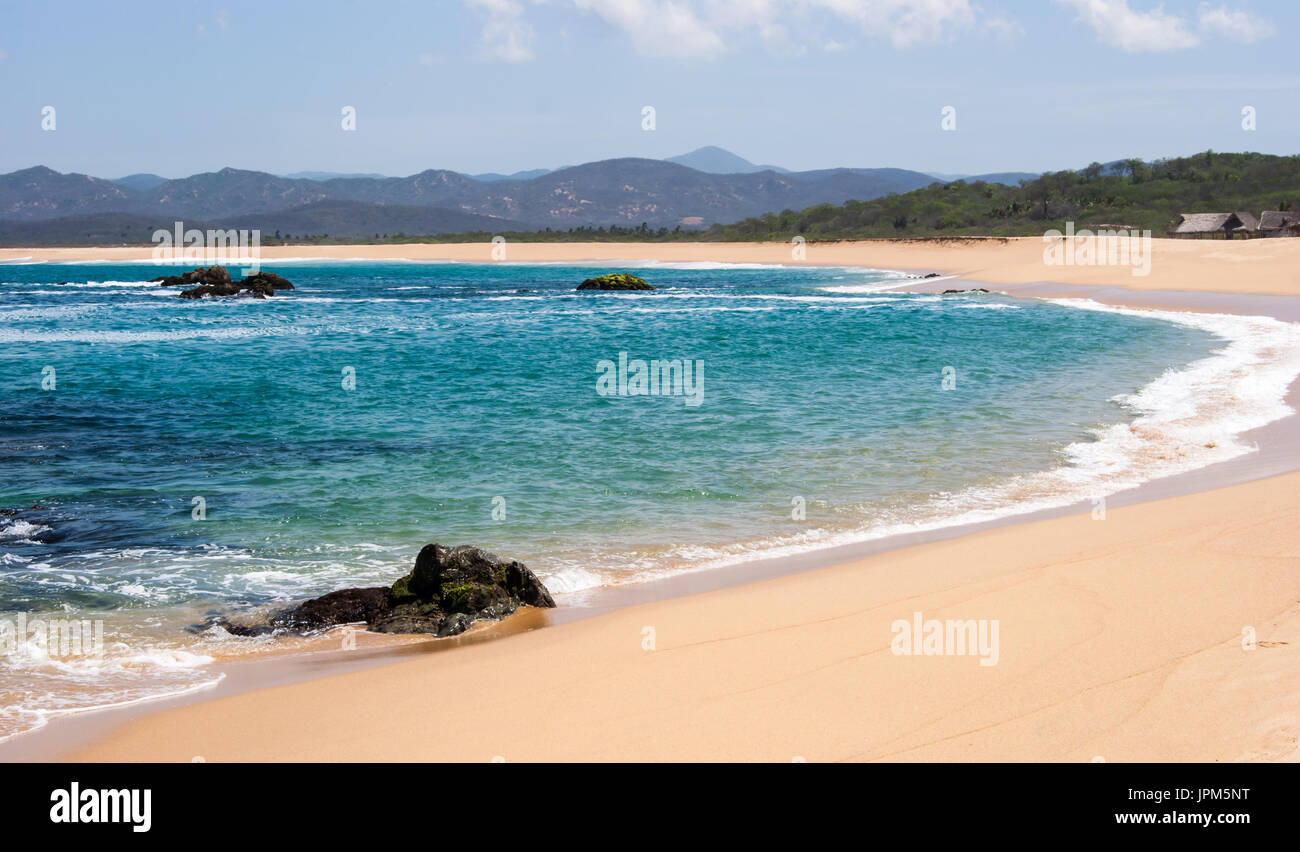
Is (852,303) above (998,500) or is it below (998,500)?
above

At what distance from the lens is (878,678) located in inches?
226

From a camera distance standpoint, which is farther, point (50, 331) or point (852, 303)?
point (852, 303)

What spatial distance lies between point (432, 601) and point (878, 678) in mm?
3665

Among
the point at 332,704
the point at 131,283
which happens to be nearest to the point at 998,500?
the point at 332,704

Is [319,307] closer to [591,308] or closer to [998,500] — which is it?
[591,308]

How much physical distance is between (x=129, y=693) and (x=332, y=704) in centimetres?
147

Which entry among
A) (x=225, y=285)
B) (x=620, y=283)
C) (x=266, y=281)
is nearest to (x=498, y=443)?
(x=620, y=283)

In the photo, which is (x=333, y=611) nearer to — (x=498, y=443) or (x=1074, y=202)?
(x=498, y=443)

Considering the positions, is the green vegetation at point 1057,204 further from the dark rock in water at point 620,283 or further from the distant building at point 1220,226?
the dark rock in water at point 620,283

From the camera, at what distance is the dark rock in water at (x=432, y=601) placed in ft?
25.3

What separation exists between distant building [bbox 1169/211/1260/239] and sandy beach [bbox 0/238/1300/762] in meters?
76.3

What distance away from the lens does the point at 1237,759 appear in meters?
4.36

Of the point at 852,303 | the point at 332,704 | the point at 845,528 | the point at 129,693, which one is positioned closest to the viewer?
the point at 332,704

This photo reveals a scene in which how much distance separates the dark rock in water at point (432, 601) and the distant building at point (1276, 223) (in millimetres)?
78844
